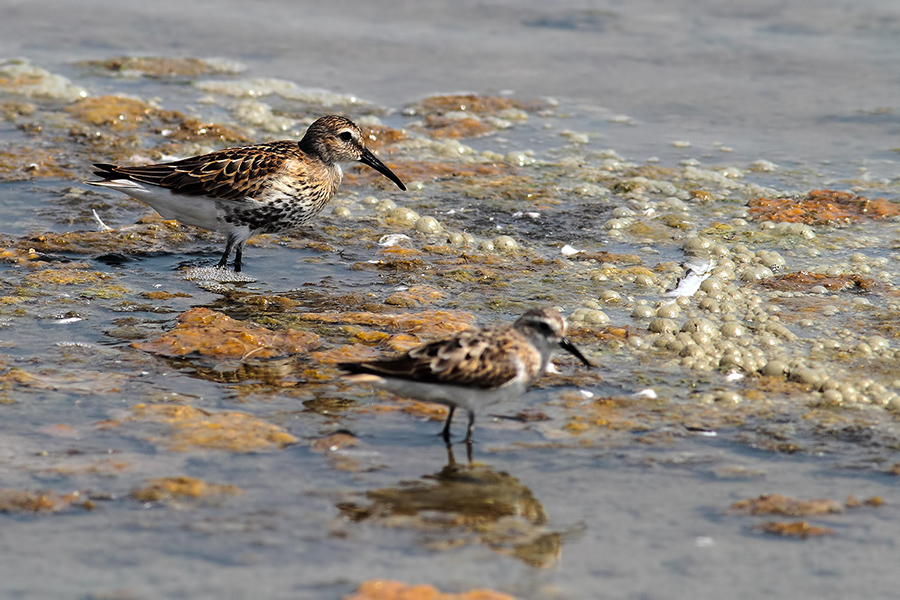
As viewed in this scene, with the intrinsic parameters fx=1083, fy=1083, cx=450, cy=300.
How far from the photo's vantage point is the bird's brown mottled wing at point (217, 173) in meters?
8.81

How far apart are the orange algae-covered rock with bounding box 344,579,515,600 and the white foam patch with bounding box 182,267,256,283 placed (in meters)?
4.57

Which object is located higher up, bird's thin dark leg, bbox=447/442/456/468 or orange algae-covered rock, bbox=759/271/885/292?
orange algae-covered rock, bbox=759/271/885/292

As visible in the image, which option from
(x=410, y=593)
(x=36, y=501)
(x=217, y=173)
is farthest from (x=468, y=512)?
(x=217, y=173)

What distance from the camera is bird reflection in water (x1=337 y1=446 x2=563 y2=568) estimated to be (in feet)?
16.4

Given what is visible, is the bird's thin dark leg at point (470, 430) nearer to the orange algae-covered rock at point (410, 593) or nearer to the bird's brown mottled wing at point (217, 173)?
the orange algae-covered rock at point (410, 593)

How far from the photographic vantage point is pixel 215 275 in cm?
876

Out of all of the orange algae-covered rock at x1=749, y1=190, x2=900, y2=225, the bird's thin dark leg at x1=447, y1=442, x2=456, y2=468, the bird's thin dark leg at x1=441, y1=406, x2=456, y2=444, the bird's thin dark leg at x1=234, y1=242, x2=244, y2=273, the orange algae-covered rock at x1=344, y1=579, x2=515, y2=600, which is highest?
the orange algae-covered rock at x1=749, y1=190, x2=900, y2=225

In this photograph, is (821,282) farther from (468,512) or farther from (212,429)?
(212,429)

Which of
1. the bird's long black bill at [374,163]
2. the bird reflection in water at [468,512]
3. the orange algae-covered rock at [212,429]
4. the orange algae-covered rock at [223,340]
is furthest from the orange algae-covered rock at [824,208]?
the orange algae-covered rock at [212,429]

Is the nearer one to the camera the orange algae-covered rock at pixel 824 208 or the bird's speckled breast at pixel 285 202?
the bird's speckled breast at pixel 285 202

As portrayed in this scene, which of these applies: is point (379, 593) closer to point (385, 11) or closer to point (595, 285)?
point (595, 285)

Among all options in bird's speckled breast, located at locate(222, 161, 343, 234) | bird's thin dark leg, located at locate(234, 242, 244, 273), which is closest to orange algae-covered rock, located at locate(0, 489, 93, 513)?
bird's thin dark leg, located at locate(234, 242, 244, 273)

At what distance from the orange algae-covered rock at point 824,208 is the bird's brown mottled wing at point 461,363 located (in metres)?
4.89

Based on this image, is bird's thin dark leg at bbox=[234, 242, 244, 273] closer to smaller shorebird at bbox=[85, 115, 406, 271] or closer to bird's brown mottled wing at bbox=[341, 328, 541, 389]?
smaller shorebird at bbox=[85, 115, 406, 271]
